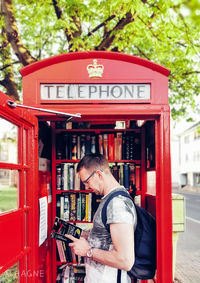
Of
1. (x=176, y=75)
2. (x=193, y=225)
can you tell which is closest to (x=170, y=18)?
(x=176, y=75)

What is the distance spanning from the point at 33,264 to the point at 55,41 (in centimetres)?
772

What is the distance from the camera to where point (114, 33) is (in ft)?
20.8

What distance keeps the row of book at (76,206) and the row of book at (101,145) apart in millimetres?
514

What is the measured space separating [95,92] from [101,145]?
4.57 feet

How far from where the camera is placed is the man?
211cm

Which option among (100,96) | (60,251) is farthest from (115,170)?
(100,96)

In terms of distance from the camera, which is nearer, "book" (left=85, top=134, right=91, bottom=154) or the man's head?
the man's head

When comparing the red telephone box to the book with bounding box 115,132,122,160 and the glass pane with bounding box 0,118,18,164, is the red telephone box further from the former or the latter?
the book with bounding box 115,132,122,160

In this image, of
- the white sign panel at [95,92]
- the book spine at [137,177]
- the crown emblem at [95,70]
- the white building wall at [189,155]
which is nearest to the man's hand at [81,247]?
the white sign panel at [95,92]

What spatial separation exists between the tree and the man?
2.93 meters

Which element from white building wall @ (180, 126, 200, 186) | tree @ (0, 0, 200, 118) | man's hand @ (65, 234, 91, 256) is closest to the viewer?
man's hand @ (65, 234, 91, 256)

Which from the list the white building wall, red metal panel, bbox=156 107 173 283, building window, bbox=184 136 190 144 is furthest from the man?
building window, bbox=184 136 190 144

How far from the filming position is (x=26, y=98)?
2.77 metres

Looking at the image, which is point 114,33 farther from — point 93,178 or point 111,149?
point 93,178
